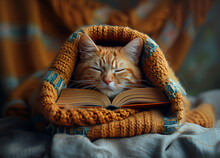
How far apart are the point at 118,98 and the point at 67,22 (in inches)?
38.2

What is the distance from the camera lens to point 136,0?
1.63m

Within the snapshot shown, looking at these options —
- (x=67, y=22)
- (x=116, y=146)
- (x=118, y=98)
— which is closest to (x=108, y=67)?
(x=118, y=98)

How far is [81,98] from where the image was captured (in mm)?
708

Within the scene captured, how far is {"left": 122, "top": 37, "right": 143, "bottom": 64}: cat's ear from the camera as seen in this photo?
76 centimetres

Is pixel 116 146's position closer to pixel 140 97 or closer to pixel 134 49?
pixel 140 97

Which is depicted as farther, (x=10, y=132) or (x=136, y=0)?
(x=136, y=0)

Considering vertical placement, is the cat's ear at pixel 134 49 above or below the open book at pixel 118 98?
above

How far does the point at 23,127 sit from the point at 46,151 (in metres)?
0.26

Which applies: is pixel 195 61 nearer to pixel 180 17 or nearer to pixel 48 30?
pixel 180 17

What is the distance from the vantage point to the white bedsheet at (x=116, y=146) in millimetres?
591

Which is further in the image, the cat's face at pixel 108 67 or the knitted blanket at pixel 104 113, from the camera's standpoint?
the cat's face at pixel 108 67

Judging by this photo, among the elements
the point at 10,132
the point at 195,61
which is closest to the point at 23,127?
the point at 10,132

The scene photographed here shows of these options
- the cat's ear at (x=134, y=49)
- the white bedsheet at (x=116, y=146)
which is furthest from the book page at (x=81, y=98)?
the cat's ear at (x=134, y=49)

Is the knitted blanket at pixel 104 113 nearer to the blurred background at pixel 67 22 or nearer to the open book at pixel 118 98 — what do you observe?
the open book at pixel 118 98
